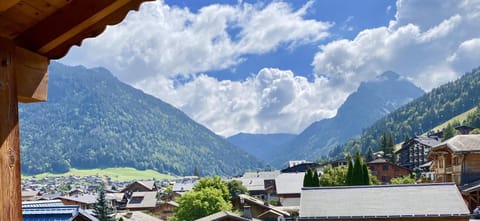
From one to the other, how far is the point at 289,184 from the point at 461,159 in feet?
97.1

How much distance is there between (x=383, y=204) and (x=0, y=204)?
21720mm

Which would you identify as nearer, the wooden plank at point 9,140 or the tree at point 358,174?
the wooden plank at point 9,140

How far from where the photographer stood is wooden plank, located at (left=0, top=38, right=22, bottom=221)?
2029mm

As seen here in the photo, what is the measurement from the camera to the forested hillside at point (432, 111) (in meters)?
172

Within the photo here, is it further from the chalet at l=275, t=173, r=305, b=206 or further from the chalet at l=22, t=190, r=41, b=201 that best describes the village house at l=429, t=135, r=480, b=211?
the chalet at l=22, t=190, r=41, b=201

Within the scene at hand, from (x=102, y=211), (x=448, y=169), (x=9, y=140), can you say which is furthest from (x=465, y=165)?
(x=9, y=140)

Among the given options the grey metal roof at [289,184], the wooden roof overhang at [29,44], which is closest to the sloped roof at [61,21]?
the wooden roof overhang at [29,44]

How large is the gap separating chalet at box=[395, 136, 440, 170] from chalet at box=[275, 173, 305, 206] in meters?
34.7

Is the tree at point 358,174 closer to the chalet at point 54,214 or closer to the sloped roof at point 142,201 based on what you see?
the chalet at point 54,214

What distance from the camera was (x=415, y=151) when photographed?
9550 centimetres

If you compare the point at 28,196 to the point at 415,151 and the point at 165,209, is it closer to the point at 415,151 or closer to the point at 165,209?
the point at 165,209

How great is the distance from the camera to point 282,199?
59.9 metres

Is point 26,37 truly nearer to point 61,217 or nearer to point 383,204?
point 61,217

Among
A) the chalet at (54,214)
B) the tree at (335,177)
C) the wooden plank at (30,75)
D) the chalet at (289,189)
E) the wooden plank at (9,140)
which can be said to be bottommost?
the chalet at (289,189)
